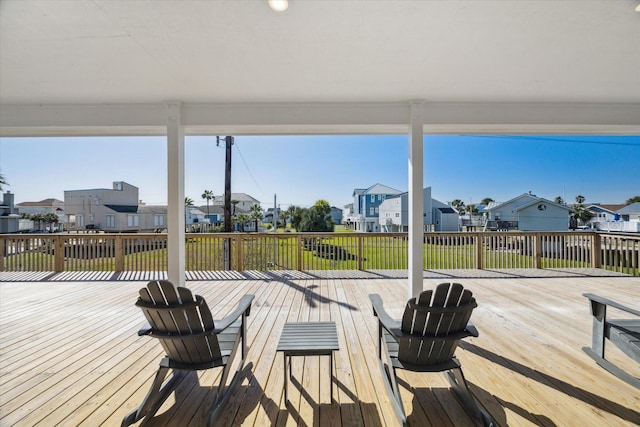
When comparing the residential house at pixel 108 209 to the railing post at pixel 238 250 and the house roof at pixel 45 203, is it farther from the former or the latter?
the railing post at pixel 238 250

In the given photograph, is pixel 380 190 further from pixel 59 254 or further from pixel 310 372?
pixel 310 372

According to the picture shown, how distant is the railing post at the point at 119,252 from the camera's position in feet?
19.3

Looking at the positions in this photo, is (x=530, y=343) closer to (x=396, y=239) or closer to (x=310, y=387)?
(x=310, y=387)

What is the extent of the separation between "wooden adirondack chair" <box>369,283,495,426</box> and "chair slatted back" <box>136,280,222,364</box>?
1250 millimetres

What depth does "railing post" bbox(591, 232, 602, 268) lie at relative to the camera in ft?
19.8

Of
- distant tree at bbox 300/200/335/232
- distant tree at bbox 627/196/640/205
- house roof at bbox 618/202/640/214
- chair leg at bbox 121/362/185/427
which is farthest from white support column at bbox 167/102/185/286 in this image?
distant tree at bbox 627/196/640/205

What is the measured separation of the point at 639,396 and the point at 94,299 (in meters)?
6.11

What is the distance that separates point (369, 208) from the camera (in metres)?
16.3

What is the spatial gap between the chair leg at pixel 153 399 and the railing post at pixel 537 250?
6935mm

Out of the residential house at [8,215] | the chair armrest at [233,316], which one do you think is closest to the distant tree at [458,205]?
the chair armrest at [233,316]

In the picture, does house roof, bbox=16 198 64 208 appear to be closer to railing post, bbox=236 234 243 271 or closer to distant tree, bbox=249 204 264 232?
distant tree, bbox=249 204 264 232

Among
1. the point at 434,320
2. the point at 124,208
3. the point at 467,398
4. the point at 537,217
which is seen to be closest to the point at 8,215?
the point at 124,208

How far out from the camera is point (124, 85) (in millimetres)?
3205

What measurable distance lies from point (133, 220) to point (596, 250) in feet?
73.6
